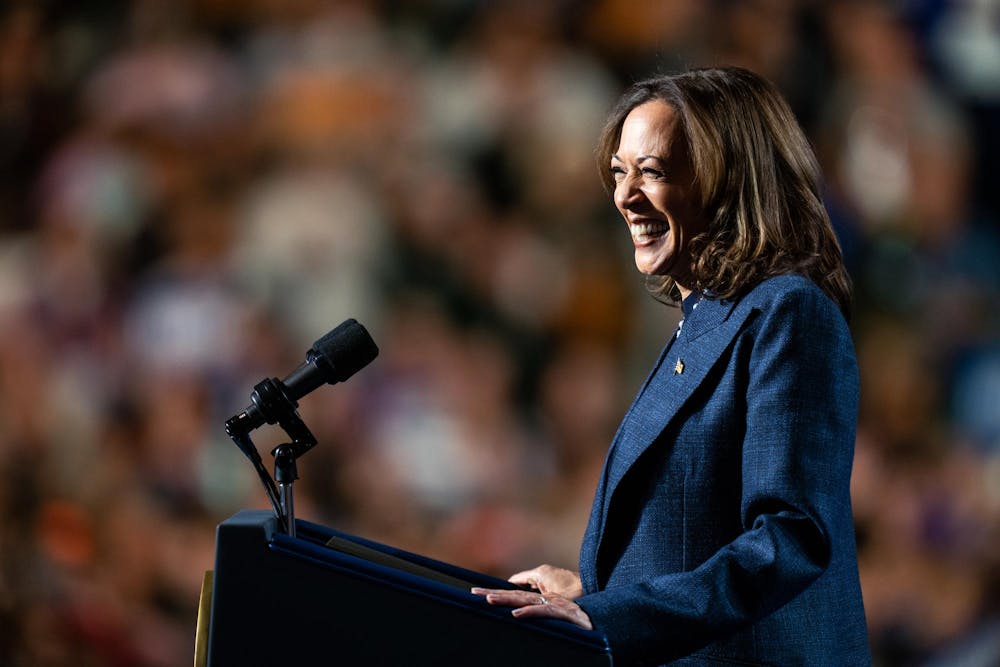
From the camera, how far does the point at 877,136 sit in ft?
13.2

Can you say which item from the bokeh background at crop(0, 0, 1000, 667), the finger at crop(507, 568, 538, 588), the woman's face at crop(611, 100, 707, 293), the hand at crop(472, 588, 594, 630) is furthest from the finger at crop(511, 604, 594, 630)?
the bokeh background at crop(0, 0, 1000, 667)

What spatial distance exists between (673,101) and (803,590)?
64cm

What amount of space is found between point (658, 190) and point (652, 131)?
0.25ft

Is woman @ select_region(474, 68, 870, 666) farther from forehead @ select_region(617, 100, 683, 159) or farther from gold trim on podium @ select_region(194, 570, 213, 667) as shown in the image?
gold trim on podium @ select_region(194, 570, 213, 667)

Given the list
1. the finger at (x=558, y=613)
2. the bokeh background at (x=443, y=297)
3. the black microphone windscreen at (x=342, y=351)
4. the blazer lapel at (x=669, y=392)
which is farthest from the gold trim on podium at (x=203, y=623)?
the bokeh background at (x=443, y=297)

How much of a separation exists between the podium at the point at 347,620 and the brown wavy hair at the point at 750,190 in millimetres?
543

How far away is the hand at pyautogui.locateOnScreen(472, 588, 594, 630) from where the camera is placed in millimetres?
1037

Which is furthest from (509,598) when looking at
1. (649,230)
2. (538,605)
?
(649,230)

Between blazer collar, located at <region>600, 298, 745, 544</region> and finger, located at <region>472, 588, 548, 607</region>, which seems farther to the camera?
blazer collar, located at <region>600, 298, 745, 544</region>

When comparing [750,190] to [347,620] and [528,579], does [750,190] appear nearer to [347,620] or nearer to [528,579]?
[528,579]

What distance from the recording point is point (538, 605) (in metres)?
1.05

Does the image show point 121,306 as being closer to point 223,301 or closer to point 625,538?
point 223,301

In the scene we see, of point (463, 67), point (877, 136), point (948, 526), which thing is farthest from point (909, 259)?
point (463, 67)

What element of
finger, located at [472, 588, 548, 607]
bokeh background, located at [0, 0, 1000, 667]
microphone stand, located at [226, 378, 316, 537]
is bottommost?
finger, located at [472, 588, 548, 607]
